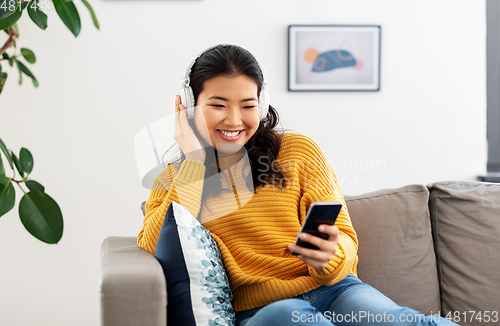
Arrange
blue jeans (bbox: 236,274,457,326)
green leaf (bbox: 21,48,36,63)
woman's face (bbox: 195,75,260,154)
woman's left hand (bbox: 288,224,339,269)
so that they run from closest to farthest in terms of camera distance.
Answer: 1. blue jeans (bbox: 236,274,457,326)
2. woman's left hand (bbox: 288,224,339,269)
3. woman's face (bbox: 195,75,260,154)
4. green leaf (bbox: 21,48,36,63)

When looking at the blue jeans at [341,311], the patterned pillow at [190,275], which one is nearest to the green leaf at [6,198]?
the patterned pillow at [190,275]

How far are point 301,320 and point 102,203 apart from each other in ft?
4.60

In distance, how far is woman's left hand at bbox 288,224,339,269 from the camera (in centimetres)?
95

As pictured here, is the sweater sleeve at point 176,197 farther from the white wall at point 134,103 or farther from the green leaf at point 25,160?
the white wall at point 134,103

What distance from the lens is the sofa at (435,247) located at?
1.35 meters

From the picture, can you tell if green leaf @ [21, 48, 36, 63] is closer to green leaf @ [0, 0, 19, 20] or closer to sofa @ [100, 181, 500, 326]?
green leaf @ [0, 0, 19, 20]

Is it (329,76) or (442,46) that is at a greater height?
(442,46)

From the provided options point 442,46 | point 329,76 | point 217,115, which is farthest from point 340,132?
point 217,115

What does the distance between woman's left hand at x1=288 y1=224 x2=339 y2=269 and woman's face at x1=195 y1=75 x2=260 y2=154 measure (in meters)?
0.38

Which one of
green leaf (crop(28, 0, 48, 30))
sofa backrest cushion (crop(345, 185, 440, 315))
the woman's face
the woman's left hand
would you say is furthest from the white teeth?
green leaf (crop(28, 0, 48, 30))

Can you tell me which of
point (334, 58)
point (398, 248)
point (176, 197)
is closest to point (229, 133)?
point (176, 197)

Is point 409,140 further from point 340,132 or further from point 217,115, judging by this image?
point 217,115

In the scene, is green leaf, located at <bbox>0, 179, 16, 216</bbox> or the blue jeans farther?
green leaf, located at <bbox>0, 179, 16, 216</bbox>

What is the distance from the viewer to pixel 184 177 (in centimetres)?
118
